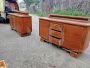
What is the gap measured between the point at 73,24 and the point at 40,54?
45.2 inches

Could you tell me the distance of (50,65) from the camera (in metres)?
2.90

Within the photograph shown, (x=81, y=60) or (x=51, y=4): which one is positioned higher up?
(x=51, y=4)

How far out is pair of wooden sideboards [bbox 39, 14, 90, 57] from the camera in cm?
302

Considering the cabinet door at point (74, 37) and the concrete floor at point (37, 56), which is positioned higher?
the cabinet door at point (74, 37)

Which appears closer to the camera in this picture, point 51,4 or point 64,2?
point 64,2

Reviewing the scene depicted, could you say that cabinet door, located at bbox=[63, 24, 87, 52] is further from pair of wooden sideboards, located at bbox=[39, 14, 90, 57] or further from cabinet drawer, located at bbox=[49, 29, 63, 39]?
cabinet drawer, located at bbox=[49, 29, 63, 39]

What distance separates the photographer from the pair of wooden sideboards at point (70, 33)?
302 centimetres

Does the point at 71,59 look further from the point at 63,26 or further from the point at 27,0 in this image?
the point at 27,0

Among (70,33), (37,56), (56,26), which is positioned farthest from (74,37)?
(37,56)

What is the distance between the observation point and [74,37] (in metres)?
3.19

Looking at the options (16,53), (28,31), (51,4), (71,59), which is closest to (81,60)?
(71,59)

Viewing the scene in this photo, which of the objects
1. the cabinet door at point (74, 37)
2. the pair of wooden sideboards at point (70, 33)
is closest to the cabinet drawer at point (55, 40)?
the pair of wooden sideboards at point (70, 33)

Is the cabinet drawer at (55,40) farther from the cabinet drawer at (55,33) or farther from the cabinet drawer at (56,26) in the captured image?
the cabinet drawer at (56,26)

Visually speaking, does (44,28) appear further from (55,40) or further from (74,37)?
(74,37)
